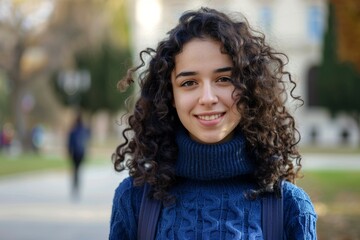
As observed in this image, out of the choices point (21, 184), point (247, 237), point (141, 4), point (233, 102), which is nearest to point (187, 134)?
point (233, 102)

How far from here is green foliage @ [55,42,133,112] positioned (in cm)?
4607

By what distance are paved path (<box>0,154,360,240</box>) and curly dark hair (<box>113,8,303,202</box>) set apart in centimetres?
689

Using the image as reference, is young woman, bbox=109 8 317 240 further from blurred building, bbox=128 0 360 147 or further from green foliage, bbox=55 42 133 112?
blurred building, bbox=128 0 360 147

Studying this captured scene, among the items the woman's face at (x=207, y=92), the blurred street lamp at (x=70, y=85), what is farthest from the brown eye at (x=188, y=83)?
the blurred street lamp at (x=70, y=85)

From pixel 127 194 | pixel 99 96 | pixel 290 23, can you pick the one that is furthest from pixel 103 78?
pixel 127 194

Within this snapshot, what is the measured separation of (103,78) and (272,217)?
149 ft

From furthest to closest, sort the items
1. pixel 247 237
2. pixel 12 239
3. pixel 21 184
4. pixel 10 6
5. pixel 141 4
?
1. pixel 141 4
2. pixel 10 6
3. pixel 21 184
4. pixel 12 239
5. pixel 247 237

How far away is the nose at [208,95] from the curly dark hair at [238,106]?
76 millimetres

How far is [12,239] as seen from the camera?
384 inches

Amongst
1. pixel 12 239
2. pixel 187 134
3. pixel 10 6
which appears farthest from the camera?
pixel 10 6

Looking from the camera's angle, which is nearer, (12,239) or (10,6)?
(12,239)

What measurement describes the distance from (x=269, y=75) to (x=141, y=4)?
188ft

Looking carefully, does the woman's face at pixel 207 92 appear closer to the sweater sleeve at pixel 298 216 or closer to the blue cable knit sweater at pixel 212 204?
the blue cable knit sweater at pixel 212 204

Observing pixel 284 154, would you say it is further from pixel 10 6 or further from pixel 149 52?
pixel 10 6
